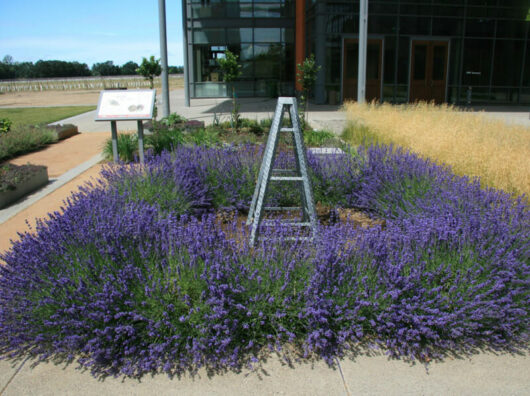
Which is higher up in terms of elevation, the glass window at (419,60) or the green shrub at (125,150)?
the glass window at (419,60)

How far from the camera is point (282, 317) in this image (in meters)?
2.95

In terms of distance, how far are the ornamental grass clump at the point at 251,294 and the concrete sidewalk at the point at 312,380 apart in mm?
87

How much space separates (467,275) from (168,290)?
205cm

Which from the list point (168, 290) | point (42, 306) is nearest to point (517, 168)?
point (168, 290)

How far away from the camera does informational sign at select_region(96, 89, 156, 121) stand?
7.18m

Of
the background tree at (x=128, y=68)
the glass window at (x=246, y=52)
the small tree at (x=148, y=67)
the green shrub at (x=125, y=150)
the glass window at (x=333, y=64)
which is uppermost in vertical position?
the background tree at (x=128, y=68)

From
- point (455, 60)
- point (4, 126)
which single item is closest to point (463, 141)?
point (4, 126)

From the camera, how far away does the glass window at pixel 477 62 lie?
22.2 meters

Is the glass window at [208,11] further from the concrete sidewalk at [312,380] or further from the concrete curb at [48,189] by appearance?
the concrete sidewalk at [312,380]

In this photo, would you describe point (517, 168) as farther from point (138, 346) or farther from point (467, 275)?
point (138, 346)

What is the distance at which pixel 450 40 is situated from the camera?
73.1ft

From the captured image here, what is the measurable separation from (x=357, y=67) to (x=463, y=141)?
16794 mm

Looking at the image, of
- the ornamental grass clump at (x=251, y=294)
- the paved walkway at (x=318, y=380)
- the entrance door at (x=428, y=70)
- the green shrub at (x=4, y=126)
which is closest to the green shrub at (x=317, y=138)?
the ornamental grass clump at (x=251, y=294)

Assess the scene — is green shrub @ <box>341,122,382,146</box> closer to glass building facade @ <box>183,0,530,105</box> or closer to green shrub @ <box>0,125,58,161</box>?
green shrub @ <box>0,125,58,161</box>
